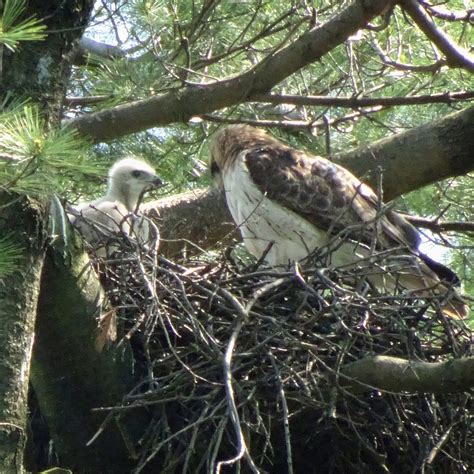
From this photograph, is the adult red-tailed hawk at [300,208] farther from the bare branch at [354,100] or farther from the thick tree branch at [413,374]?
the thick tree branch at [413,374]

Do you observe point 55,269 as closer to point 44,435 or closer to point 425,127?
point 44,435

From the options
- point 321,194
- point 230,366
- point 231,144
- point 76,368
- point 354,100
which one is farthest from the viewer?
point 231,144

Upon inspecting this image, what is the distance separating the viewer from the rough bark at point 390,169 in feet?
17.3

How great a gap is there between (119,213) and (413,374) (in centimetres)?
216

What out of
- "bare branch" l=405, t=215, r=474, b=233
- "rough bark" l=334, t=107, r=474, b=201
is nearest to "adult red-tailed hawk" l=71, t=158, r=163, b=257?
"rough bark" l=334, t=107, r=474, b=201

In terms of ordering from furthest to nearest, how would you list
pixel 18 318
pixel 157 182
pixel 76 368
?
1. pixel 157 182
2. pixel 76 368
3. pixel 18 318

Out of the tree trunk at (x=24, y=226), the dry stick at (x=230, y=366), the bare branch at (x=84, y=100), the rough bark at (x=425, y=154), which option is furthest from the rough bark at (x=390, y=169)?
the tree trunk at (x=24, y=226)

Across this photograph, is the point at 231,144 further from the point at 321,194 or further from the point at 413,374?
the point at 413,374

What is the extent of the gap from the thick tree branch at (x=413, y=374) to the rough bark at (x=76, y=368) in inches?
32.0

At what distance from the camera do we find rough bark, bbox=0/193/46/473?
11.0ft

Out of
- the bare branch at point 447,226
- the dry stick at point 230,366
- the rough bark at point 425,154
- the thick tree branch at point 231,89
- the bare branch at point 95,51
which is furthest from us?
the bare branch at point 95,51

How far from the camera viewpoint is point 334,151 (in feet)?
20.8

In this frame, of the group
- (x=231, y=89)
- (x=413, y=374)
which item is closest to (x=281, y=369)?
(x=413, y=374)

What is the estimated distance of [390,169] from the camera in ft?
18.0
